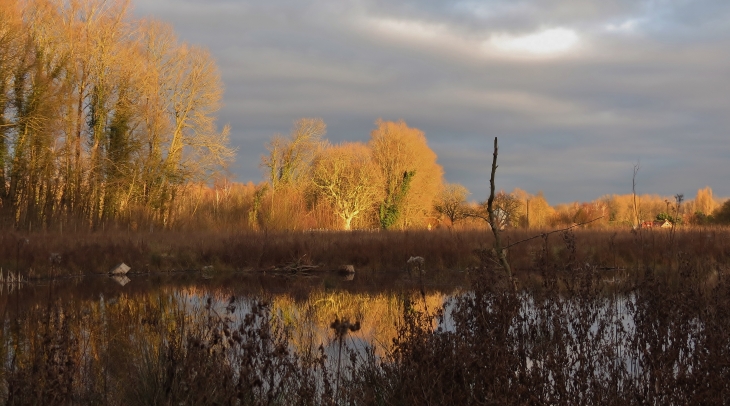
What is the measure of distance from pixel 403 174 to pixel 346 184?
465 cm

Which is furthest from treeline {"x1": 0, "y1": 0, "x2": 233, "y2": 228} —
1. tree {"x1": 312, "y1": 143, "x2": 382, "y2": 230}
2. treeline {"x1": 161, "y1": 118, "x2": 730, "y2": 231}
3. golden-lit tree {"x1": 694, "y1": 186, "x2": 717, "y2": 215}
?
golden-lit tree {"x1": 694, "y1": 186, "x2": 717, "y2": 215}

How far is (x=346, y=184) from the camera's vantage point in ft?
162

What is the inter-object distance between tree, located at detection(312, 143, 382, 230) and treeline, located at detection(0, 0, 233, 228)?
58.8 feet

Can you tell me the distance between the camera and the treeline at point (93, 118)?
74.4 feet

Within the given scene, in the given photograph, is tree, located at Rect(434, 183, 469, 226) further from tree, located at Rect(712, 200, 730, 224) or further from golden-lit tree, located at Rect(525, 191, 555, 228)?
tree, located at Rect(712, 200, 730, 224)

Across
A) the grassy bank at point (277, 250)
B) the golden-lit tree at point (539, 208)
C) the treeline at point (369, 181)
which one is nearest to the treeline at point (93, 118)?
the grassy bank at point (277, 250)

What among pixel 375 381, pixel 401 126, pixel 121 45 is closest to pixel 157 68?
pixel 121 45

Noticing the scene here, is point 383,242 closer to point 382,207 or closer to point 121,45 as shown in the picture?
point 121,45

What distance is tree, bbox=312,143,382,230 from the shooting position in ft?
160

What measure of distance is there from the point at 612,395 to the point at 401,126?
1933 inches

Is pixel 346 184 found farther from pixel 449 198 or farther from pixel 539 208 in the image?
pixel 539 208

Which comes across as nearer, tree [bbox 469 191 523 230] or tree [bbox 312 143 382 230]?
tree [bbox 469 191 523 230]

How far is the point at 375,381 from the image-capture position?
4.63m

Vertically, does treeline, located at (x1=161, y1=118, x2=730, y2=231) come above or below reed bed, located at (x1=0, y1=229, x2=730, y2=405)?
above
